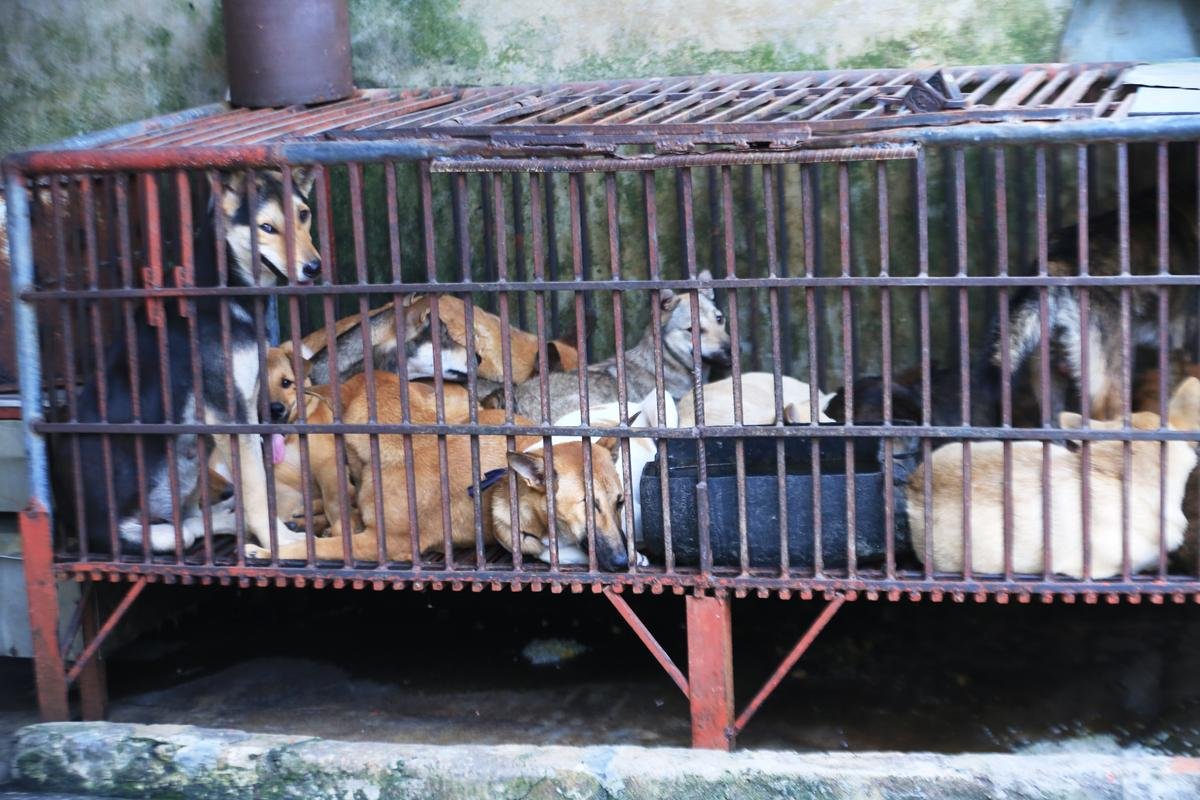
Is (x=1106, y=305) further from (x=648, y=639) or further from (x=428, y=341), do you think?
(x=428, y=341)

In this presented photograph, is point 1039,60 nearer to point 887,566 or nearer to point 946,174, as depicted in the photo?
point 946,174

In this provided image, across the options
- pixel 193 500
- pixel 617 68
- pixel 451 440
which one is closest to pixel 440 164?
pixel 451 440

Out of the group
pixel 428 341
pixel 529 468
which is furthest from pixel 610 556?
pixel 428 341

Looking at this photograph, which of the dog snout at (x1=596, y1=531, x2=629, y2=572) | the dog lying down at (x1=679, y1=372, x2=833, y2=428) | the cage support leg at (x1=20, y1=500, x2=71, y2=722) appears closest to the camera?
the dog snout at (x1=596, y1=531, x2=629, y2=572)

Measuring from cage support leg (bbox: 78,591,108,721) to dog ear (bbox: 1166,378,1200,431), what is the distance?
181 inches

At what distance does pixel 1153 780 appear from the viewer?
451 cm

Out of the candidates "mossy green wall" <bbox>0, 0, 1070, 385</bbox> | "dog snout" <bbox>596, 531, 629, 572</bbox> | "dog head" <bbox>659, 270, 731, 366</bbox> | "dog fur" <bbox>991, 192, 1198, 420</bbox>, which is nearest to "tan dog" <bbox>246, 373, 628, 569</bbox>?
"dog snout" <bbox>596, 531, 629, 572</bbox>

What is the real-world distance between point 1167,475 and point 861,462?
1246 mm

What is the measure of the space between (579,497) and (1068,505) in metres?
1.95

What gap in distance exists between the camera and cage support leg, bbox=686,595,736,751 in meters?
5.19

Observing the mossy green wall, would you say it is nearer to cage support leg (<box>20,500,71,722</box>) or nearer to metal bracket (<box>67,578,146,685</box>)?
metal bracket (<box>67,578,146,685</box>)

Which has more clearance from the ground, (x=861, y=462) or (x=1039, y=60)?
(x=1039, y=60)

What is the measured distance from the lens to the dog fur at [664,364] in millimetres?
7422

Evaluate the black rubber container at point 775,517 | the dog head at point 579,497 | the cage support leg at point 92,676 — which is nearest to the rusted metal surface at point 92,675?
the cage support leg at point 92,676
